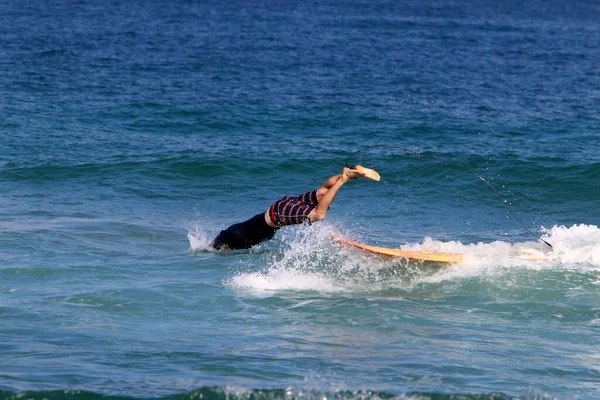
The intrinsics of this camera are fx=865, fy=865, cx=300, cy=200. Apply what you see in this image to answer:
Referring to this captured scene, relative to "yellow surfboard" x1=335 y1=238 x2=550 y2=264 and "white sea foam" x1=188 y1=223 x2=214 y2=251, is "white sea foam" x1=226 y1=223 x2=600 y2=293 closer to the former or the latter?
"yellow surfboard" x1=335 y1=238 x2=550 y2=264

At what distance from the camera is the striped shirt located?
416 inches

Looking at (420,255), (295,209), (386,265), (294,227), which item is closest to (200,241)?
(294,227)

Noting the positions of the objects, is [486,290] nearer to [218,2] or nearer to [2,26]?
[2,26]

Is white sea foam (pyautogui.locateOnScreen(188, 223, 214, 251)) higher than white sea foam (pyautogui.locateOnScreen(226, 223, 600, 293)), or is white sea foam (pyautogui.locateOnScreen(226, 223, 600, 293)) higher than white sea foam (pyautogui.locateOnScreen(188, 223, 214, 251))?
white sea foam (pyautogui.locateOnScreen(188, 223, 214, 251))

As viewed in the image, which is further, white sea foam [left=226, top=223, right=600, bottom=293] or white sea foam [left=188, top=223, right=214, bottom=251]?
white sea foam [left=188, top=223, right=214, bottom=251]

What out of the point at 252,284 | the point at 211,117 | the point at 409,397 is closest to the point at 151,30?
the point at 211,117

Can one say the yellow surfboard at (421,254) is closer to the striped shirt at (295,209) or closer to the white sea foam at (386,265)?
the white sea foam at (386,265)

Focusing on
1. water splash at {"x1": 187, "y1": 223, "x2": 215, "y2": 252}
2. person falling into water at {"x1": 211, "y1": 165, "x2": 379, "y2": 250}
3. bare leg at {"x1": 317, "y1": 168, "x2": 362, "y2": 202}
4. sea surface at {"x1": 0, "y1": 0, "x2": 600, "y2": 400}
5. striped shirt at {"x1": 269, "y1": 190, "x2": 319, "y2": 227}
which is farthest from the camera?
water splash at {"x1": 187, "y1": 223, "x2": 215, "y2": 252}

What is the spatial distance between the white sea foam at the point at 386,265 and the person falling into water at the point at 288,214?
40 centimetres

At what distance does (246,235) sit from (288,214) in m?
1.00

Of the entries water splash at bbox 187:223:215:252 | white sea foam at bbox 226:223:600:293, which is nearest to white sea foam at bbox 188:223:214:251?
water splash at bbox 187:223:215:252

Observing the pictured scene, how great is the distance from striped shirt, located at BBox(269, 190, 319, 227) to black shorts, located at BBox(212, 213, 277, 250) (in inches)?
15.9

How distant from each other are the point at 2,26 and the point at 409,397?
32.4 m

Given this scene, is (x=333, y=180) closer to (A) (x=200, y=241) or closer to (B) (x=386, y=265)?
(B) (x=386, y=265)
